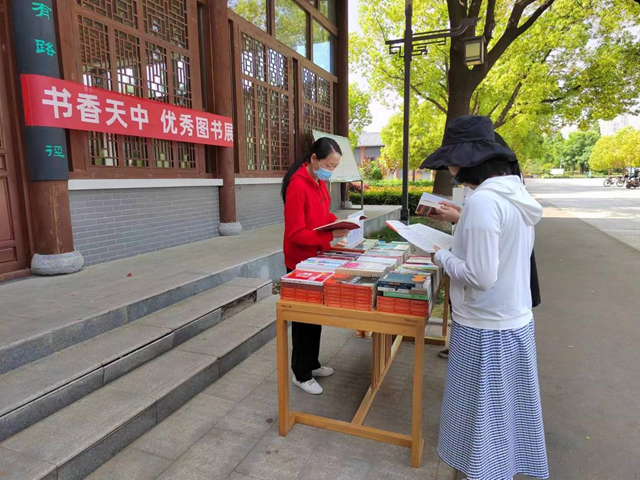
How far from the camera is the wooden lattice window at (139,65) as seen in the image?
15.6 ft

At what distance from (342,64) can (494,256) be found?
11092mm

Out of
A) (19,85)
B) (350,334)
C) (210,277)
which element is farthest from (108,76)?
(350,334)

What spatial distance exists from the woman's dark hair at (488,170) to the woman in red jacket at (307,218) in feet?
3.00

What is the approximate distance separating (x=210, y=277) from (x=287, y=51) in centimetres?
644

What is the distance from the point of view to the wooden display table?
2.14 meters

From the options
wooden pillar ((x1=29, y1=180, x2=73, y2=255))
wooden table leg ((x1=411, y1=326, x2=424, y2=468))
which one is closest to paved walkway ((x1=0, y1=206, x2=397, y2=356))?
wooden pillar ((x1=29, y1=180, x2=73, y2=255))

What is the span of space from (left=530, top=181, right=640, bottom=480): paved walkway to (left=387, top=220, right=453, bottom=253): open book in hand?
1.39 m

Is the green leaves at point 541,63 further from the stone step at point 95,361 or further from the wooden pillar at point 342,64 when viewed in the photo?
the stone step at point 95,361

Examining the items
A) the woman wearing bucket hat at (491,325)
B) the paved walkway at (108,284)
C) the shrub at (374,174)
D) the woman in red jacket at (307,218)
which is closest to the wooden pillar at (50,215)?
the paved walkway at (108,284)

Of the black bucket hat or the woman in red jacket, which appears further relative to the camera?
the woman in red jacket

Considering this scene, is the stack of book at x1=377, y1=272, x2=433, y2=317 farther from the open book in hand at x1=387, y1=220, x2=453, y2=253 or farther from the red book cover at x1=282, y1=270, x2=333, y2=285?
the red book cover at x1=282, y1=270, x2=333, y2=285

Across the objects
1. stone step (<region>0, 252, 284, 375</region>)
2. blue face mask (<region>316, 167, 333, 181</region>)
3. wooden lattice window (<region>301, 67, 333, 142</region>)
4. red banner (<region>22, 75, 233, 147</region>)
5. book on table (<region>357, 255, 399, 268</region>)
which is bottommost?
stone step (<region>0, 252, 284, 375</region>)

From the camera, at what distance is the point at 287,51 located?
9039mm

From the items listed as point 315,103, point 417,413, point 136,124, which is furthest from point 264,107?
point 417,413
